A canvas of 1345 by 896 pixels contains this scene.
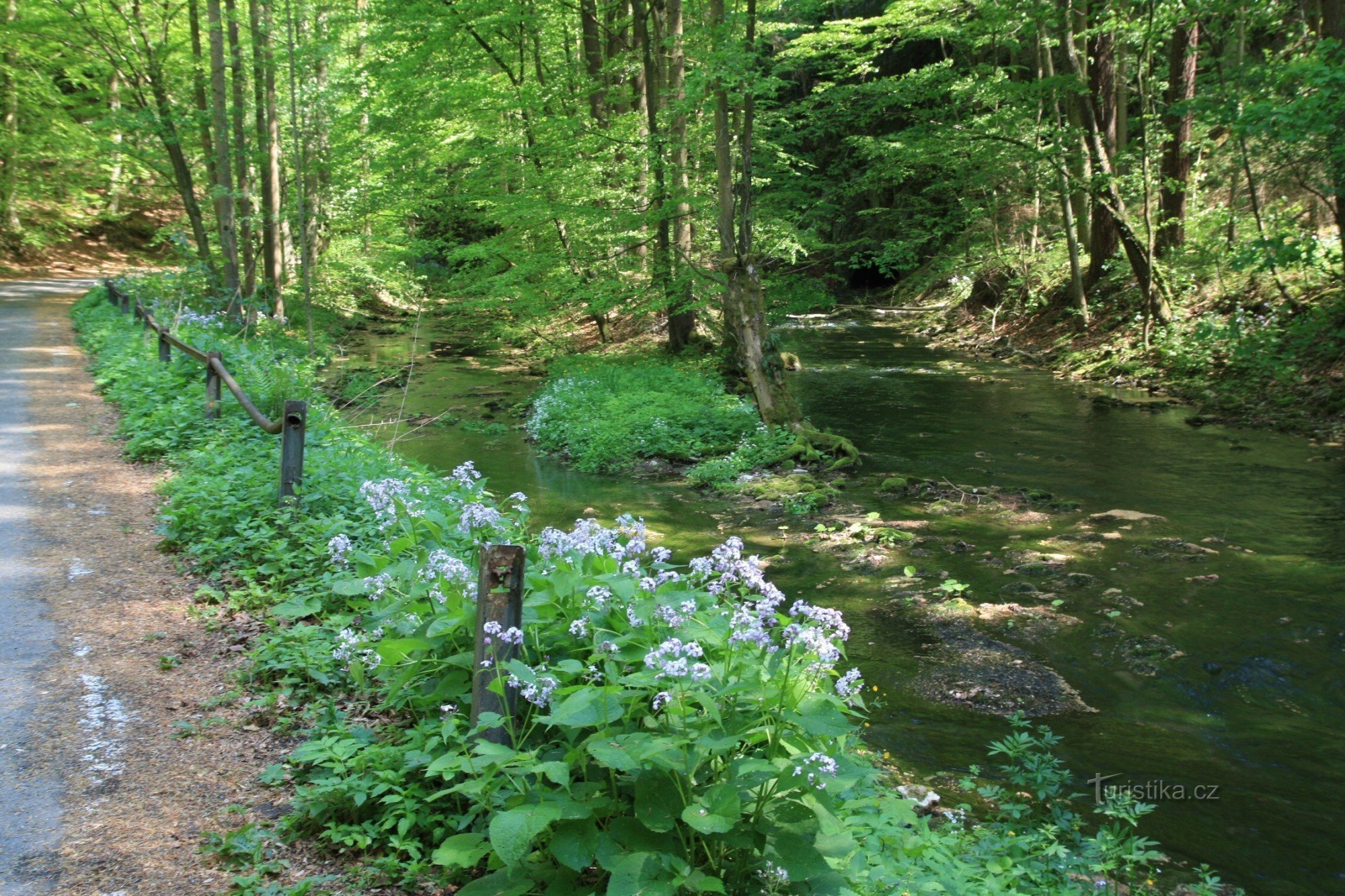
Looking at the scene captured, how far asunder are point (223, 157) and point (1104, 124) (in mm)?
17541

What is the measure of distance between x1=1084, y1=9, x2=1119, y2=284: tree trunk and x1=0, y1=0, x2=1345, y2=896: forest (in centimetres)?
10

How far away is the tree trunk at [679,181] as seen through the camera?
1609cm

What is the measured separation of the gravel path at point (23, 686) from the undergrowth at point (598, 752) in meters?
0.64

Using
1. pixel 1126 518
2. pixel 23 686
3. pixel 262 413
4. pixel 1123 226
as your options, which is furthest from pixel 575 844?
pixel 1123 226

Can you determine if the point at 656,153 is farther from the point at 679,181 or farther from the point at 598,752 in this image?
the point at 598,752

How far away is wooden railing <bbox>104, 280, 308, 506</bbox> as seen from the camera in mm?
6695

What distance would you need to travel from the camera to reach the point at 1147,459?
12078 millimetres

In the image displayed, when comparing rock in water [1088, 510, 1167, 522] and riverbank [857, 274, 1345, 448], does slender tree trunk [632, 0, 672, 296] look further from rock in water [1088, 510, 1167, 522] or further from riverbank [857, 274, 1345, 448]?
rock in water [1088, 510, 1167, 522]

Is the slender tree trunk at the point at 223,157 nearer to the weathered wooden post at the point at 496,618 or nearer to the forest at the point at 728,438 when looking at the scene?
the forest at the point at 728,438

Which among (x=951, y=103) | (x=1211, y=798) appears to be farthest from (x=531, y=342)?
(x=1211, y=798)

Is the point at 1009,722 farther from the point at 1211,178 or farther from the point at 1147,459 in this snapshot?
the point at 1211,178

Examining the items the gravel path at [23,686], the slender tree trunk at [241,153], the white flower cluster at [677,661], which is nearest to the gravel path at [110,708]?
the gravel path at [23,686]

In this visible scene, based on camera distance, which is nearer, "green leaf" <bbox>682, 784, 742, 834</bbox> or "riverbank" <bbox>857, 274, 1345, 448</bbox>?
"green leaf" <bbox>682, 784, 742, 834</bbox>

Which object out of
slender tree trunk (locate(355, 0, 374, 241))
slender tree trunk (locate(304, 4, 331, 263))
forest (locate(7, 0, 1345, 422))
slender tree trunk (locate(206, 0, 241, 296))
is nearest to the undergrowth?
forest (locate(7, 0, 1345, 422))
